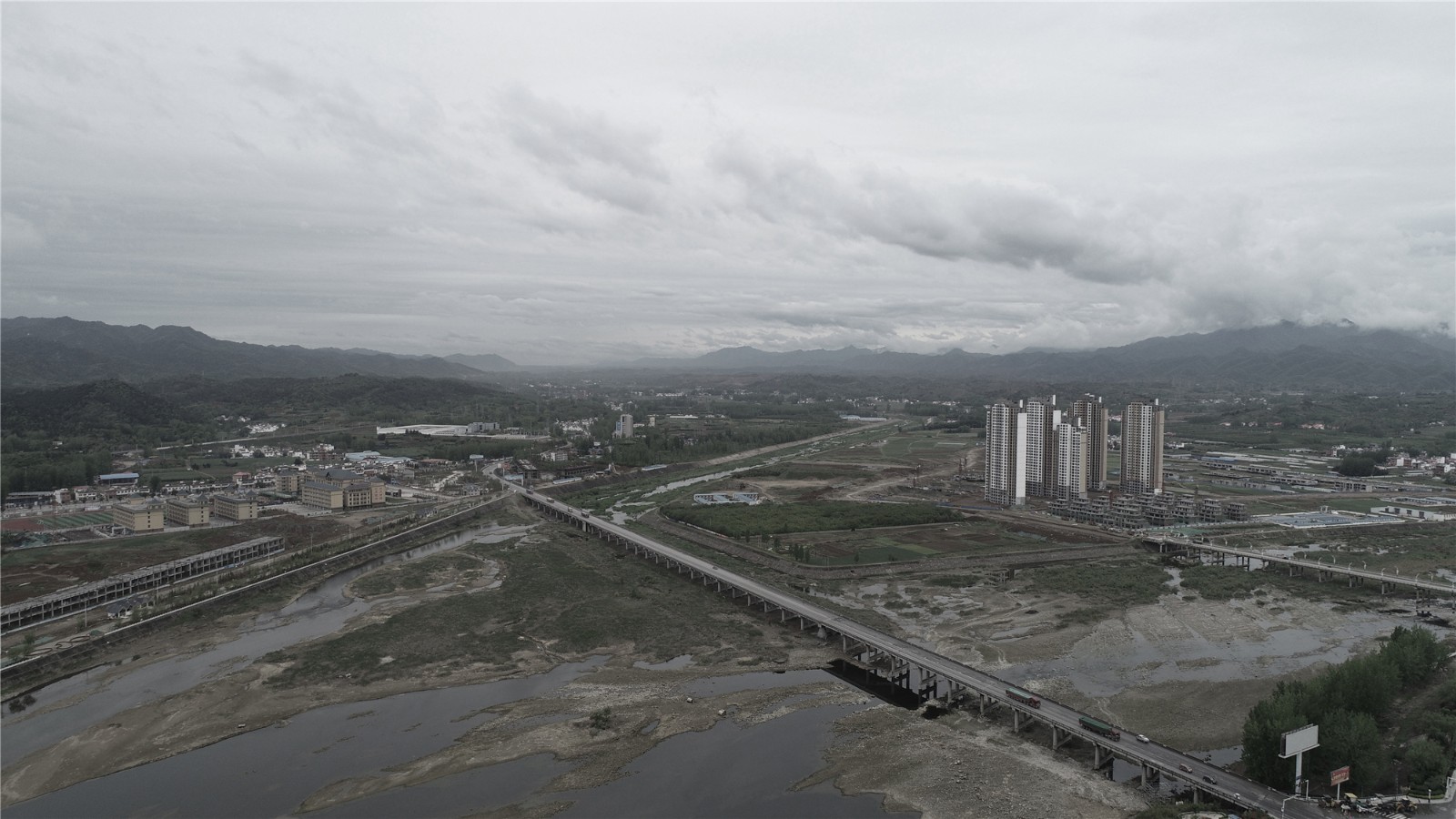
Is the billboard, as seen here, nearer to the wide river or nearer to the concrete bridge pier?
the concrete bridge pier

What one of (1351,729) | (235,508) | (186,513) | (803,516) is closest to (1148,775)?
(1351,729)

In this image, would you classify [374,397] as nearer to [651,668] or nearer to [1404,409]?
[651,668]

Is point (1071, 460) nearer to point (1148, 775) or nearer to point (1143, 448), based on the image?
point (1143, 448)

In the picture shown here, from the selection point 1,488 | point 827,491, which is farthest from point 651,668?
point 1,488

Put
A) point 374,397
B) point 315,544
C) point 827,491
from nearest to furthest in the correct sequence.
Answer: point 315,544 → point 827,491 → point 374,397

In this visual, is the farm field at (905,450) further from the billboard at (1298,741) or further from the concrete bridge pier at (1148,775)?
the billboard at (1298,741)

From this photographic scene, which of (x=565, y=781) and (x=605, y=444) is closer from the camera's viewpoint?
(x=565, y=781)

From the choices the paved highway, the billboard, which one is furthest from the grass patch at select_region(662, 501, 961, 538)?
the billboard
